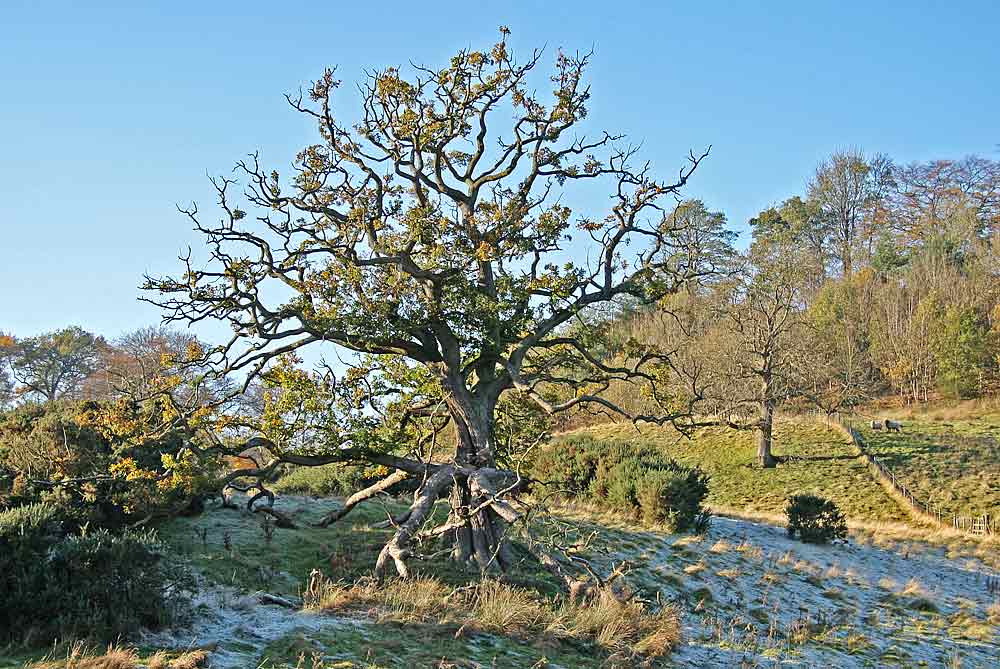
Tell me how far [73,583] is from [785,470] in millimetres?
32230

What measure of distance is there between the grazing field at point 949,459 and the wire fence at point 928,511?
374 mm

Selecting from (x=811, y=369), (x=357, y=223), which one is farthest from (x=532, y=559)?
(x=811, y=369)

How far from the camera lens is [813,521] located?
69.4 ft

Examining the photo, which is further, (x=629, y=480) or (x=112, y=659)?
(x=629, y=480)

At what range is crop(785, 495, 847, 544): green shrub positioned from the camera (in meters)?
21.0

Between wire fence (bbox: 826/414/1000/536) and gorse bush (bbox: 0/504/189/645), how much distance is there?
86.2ft

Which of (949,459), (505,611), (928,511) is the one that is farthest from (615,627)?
(949,459)

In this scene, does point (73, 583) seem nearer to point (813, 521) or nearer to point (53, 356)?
point (813, 521)

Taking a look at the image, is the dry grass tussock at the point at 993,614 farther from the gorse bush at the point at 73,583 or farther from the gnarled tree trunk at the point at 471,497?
the gorse bush at the point at 73,583

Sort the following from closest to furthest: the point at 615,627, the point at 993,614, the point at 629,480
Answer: the point at 615,627, the point at 993,614, the point at 629,480

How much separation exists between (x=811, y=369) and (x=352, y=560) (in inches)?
1255

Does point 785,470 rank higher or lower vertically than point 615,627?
higher

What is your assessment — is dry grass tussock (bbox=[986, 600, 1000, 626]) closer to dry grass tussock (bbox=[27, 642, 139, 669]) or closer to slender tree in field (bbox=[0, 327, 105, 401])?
dry grass tussock (bbox=[27, 642, 139, 669])

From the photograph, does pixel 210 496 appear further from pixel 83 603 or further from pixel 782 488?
pixel 782 488
